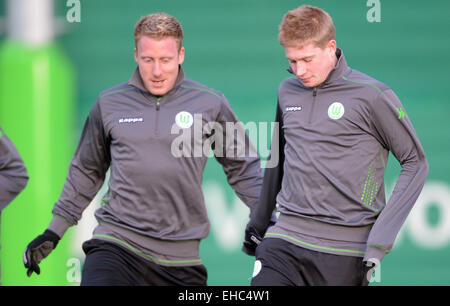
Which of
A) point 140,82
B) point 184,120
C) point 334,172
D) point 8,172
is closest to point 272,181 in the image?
point 334,172

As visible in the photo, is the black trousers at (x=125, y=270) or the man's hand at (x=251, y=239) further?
the man's hand at (x=251, y=239)

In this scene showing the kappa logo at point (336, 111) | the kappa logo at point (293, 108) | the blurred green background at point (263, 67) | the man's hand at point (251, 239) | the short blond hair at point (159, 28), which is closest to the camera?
the kappa logo at point (336, 111)

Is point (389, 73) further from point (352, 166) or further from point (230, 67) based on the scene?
point (352, 166)

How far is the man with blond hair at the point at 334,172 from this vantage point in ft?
15.0

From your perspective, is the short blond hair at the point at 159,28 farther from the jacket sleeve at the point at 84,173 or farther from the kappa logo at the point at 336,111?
the kappa logo at the point at 336,111

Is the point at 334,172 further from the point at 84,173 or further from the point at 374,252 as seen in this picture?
the point at 84,173

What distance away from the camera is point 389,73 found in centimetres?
801

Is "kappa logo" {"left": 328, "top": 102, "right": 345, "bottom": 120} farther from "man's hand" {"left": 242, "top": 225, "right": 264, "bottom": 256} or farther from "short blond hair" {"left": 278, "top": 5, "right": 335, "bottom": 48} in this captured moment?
"man's hand" {"left": 242, "top": 225, "right": 264, "bottom": 256}

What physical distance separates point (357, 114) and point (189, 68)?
364 cm

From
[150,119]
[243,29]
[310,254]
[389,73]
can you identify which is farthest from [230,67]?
[310,254]

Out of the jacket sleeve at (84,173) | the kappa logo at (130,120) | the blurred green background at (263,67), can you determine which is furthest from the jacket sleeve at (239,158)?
the blurred green background at (263,67)

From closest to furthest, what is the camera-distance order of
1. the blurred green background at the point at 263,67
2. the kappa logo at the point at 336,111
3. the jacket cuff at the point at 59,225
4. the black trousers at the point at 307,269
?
the black trousers at the point at 307,269 < the kappa logo at the point at 336,111 < the jacket cuff at the point at 59,225 < the blurred green background at the point at 263,67

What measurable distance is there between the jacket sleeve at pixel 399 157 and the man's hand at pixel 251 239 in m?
0.77

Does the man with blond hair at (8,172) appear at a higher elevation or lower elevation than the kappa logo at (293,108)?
lower
